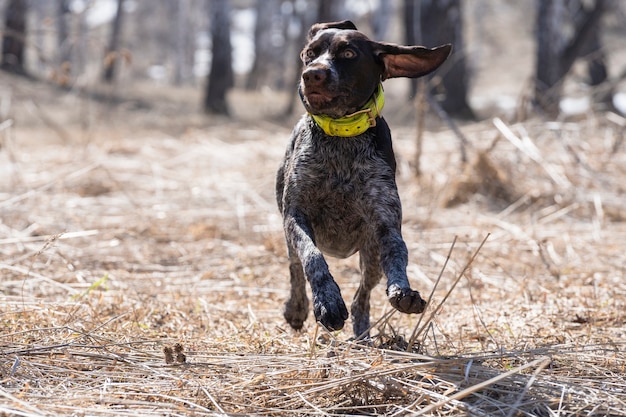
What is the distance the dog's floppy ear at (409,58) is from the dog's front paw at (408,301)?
0.96m

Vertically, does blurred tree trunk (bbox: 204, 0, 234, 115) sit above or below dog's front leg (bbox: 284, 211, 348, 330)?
above

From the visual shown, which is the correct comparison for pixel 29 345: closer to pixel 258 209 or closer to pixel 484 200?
pixel 258 209

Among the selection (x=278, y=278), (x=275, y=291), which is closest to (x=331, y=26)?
(x=275, y=291)

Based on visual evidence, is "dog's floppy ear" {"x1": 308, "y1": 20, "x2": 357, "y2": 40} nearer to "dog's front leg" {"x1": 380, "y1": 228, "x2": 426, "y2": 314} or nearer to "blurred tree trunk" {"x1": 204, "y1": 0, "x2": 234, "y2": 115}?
"dog's front leg" {"x1": 380, "y1": 228, "x2": 426, "y2": 314}

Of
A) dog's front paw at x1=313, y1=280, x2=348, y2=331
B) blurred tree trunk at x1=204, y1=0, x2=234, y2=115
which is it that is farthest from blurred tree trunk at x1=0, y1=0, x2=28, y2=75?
dog's front paw at x1=313, y1=280, x2=348, y2=331

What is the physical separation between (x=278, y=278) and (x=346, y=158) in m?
1.93

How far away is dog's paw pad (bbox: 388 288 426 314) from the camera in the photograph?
2.62 m

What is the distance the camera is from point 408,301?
8.61 ft

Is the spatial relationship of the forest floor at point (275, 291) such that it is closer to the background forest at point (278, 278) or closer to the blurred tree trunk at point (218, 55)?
the background forest at point (278, 278)

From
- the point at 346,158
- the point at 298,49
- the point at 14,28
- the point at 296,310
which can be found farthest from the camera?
the point at 14,28

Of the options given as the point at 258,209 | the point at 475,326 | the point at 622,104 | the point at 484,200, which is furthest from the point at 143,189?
the point at 622,104

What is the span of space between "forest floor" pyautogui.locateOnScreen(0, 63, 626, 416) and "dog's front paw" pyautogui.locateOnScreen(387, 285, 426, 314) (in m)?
0.16

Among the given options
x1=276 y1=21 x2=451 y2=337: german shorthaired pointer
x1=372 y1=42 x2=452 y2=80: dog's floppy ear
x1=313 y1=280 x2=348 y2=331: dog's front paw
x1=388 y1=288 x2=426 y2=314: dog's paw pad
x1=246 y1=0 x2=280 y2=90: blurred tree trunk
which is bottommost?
x1=313 y1=280 x2=348 y2=331: dog's front paw

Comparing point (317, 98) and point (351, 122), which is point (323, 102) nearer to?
point (317, 98)
